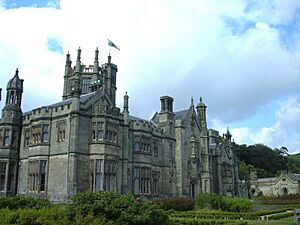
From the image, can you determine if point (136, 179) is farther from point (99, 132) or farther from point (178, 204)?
point (99, 132)

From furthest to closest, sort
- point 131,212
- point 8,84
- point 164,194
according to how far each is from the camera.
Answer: point 164,194 → point 8,84 → point 131,212

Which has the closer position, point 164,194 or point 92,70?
point 164,194

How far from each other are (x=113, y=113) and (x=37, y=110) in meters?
7.33

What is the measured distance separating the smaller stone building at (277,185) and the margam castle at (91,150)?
44664 millimetres

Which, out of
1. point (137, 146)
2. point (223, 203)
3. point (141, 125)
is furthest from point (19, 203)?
point (223, 203)

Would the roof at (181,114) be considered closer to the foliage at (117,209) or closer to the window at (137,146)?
the window at (137,146)

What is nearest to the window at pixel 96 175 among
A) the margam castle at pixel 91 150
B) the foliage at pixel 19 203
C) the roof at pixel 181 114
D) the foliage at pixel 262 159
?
the margam castle at pixel 91 150

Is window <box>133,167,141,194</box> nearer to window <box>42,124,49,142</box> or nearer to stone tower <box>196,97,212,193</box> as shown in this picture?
window <box>42,124,49,142</box>

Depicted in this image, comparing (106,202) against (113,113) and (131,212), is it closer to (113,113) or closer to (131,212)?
(131,212)

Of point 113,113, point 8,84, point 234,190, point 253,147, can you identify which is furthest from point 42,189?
point 253,147

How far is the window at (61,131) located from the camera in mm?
32591

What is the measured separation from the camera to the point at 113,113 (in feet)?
113

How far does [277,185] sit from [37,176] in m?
66.3

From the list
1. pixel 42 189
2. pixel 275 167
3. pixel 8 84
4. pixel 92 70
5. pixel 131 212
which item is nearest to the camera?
pixel 131 212
